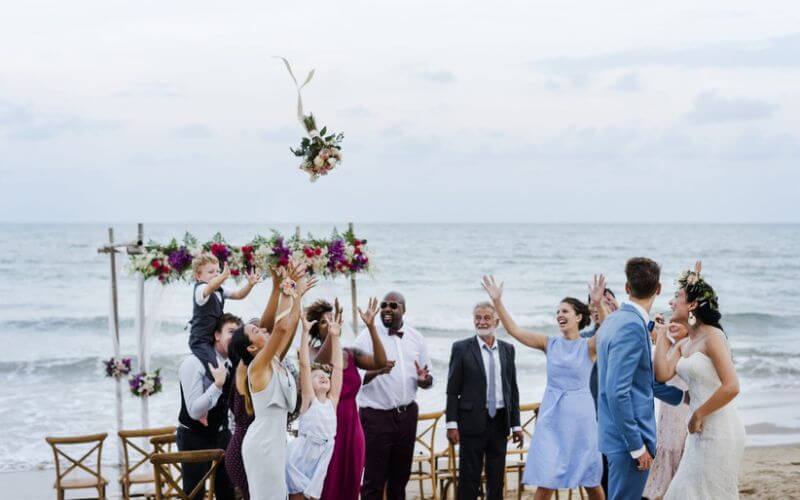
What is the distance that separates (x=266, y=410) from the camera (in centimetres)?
621

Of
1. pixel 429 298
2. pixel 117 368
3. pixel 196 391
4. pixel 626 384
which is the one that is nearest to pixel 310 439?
pixel 196 391

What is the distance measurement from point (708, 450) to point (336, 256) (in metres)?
3.62

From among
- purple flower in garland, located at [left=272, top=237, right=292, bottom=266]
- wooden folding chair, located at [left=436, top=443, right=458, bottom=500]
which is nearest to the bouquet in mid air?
purple flower in garland, located at [left=272, top=237, right=292, bottom=266]

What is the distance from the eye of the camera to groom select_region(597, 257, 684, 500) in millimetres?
5863

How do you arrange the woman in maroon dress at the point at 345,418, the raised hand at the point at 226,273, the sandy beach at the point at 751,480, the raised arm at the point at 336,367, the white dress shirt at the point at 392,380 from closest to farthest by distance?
the raised arm at the point at 336,367
the woman in maroon dress at the point at 345,418
the raised hand at the point at 226,273
the white dress shirt at the point at 392,380
the sandy beach at the point at 751,480

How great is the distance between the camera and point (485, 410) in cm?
810

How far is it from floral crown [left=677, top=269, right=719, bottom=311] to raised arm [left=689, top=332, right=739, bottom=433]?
0.19m

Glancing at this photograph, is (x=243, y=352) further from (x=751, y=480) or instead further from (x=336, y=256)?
(x=751, y=480)

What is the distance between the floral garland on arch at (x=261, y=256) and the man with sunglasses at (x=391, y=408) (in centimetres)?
51

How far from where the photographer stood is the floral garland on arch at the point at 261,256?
855 cm

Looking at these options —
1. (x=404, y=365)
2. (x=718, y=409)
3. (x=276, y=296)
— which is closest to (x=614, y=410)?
(x=718, y=409)

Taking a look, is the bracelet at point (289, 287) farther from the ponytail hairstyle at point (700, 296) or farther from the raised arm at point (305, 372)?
the ponytail hairstyle at point (700, 296)

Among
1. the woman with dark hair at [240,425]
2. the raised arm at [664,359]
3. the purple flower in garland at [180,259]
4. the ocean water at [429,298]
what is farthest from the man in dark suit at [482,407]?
Result: the purple flower in garland at [180,259]

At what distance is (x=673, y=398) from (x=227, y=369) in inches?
119
